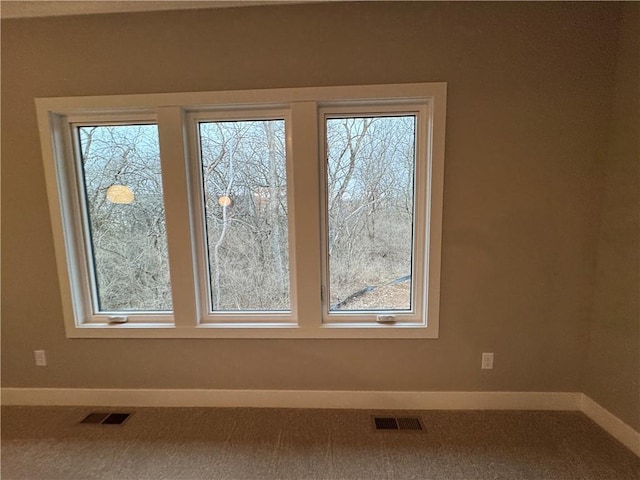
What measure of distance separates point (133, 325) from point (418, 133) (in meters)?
2.28

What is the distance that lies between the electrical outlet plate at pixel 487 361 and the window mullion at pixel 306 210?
3.60 feet

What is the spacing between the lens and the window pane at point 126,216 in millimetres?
1852

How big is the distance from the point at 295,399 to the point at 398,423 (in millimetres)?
677

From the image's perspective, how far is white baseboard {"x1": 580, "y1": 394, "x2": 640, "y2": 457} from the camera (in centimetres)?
153

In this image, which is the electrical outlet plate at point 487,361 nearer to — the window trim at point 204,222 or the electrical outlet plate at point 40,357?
the window trim at point 204,222

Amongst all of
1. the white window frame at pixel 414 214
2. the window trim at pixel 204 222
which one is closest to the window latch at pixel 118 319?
the window trim at pixel 204 222

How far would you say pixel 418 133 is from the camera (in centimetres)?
174

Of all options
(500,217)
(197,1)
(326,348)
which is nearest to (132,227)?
(197,1)

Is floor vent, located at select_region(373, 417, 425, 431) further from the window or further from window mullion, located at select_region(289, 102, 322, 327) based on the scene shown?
window mullion, located at select_region(289, 102, 322, 327)

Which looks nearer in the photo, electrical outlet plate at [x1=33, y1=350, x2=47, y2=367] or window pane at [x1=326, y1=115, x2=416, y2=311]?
window pane at [x1=326, y1=115, x2=416, y2=311]

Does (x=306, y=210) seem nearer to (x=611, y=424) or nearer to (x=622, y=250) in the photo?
(x=622, y=250)

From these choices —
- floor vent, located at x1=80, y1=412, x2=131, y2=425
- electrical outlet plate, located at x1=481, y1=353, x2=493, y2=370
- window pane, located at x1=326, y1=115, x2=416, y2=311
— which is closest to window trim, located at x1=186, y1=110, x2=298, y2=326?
window pane, located at x1=326, y1=115, x2=416, y2=311

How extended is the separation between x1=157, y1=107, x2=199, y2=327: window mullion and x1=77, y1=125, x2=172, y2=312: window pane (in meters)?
0.13

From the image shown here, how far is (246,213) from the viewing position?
73.7 inches
